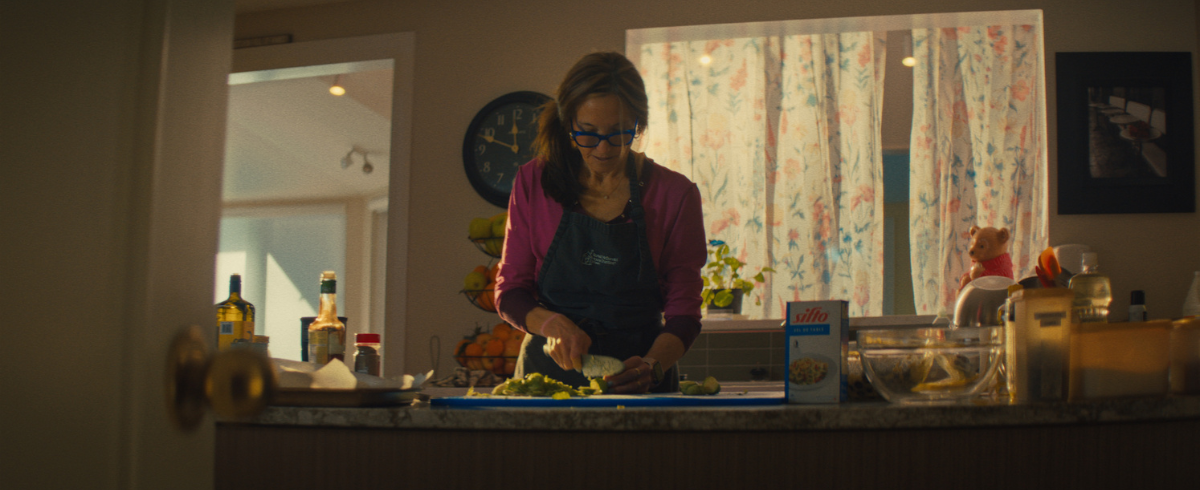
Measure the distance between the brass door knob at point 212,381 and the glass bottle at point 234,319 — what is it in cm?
123

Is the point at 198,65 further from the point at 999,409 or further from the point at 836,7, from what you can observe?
the point at 836,7

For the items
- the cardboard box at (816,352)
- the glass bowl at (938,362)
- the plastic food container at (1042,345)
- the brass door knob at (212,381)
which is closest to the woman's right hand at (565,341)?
the cardboard box at (816,352)

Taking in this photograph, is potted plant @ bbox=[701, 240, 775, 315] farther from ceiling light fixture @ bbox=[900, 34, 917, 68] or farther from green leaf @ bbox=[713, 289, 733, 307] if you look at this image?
ceiling light fixture @ bbox=[900, 34, 917, 68]

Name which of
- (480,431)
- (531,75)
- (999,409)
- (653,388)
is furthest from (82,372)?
(531,75)

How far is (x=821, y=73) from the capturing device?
3.57m

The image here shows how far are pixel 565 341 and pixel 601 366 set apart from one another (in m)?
0.14

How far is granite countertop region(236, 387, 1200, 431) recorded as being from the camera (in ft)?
3.10

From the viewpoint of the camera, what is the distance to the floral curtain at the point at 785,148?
3490 mm

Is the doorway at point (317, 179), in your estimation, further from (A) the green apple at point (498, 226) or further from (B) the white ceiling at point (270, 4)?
(A) the green apple at point (498, 226)

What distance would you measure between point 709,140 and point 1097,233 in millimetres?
1608

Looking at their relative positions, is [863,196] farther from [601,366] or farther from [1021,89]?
[601,366]

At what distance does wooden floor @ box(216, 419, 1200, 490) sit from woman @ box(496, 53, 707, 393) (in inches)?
26.9

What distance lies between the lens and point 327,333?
1.60 metres

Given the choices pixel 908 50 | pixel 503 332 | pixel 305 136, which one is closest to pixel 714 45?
pixel 908 50
